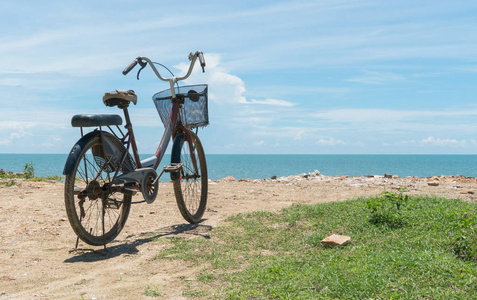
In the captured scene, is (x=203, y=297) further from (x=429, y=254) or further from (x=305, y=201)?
(x=305, y=201)

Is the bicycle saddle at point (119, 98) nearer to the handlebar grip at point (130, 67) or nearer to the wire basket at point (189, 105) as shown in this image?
the handlebar grip at point (130, 67)

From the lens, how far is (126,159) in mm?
6004

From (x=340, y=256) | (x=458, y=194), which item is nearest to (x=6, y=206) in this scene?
(x=340, y=256)

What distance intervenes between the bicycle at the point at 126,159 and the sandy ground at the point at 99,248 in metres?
0.39

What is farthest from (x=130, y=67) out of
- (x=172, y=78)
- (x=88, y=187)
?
(x=88, y=187)

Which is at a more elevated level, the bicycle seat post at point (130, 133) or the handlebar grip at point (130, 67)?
the handlebar grip at point (130, 67)

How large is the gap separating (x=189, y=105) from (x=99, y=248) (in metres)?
2.85

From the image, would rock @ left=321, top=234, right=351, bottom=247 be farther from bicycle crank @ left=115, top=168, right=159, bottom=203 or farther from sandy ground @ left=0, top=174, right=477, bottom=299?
bicycle crank @ left=115, top=168, right=159, bottom=203

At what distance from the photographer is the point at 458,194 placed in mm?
10125

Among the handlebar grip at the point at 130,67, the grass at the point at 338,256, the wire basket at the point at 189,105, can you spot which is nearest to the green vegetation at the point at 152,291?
the grass at the point at 338,256

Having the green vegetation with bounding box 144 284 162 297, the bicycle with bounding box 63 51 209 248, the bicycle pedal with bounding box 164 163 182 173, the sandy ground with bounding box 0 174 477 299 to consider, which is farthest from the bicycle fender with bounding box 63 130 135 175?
the green vegetation with bounding box 144 284 162 297

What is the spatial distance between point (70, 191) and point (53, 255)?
1106 millimetres

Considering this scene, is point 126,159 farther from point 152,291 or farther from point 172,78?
point 152,291

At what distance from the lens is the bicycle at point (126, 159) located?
530cm
